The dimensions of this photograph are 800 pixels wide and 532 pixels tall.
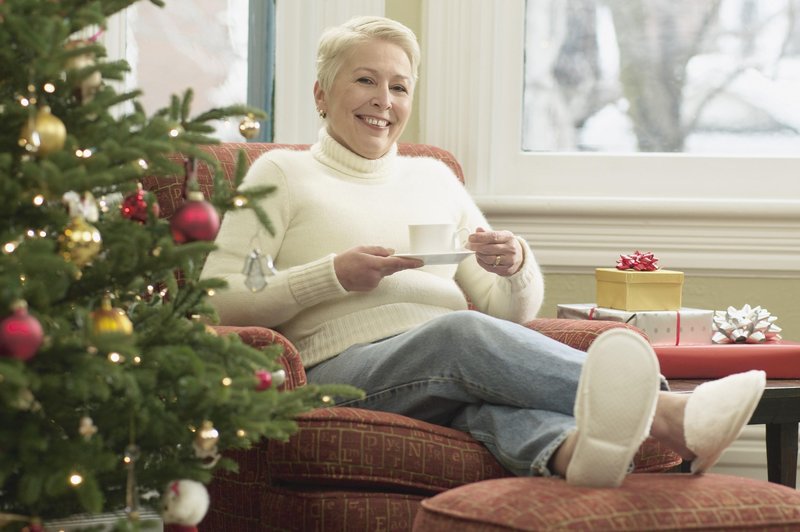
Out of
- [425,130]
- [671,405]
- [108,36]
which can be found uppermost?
[108,36]

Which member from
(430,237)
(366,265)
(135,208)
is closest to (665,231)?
(430,237)

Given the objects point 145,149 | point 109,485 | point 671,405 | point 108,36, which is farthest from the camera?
point 108,36

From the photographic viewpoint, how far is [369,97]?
241 centimetres

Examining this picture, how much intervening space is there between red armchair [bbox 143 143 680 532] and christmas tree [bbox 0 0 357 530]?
0.20 metres

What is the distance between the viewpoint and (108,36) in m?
3.13

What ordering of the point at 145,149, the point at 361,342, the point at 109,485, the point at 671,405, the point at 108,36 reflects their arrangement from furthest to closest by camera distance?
the point at 108,36 < the point at 361,342 < the point at 671,405 < the point at 109,485 < the point at 145,149

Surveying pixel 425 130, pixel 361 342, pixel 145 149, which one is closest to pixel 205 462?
pixel 145 149

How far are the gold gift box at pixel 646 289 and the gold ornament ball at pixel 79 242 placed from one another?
4.90ft

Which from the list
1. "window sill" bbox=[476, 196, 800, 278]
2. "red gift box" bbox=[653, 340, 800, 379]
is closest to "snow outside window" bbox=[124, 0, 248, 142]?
"window sill" bbox=[476, 196, 800, 278]

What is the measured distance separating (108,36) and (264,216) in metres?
1.72

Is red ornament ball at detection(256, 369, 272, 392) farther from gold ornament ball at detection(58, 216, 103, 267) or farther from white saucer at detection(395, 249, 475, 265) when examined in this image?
white saucer at detection(395, 249, 475, 265)

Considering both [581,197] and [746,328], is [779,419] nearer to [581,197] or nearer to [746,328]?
→ [746,328]

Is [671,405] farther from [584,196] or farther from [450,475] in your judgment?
[584,196]

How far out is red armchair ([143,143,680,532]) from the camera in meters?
1.85
